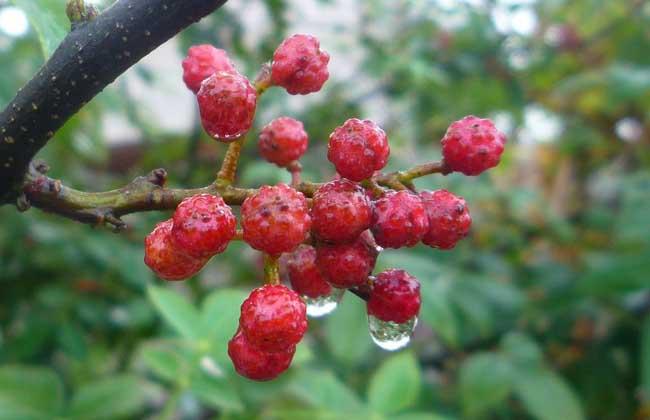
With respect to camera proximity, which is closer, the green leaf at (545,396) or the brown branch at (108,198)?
the brown branch at (108,198)

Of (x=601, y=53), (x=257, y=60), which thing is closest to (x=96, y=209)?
(x=257, y=60)

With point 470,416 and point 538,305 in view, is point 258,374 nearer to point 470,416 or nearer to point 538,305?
point 470,416

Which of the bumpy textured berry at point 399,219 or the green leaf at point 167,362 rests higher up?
the bumpy textured berry at point 399,219

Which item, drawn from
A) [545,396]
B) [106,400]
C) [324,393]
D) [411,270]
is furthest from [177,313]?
[545,396]

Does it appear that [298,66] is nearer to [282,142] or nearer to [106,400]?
[282,142]

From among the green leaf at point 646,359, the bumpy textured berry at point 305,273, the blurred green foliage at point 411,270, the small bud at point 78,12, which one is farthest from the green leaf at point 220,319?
the green leaf at point 646,359

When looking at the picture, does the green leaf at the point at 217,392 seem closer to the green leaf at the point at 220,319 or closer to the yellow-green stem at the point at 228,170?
the green leaf at the point at 220,319

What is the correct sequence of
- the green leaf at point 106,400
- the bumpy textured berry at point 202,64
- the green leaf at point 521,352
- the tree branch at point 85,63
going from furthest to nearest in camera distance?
the green leaf at point 521,352 < the green leaf at point 106,400 < the bumpy textured berry at point 202,64 < the tree branch at point 85,63
